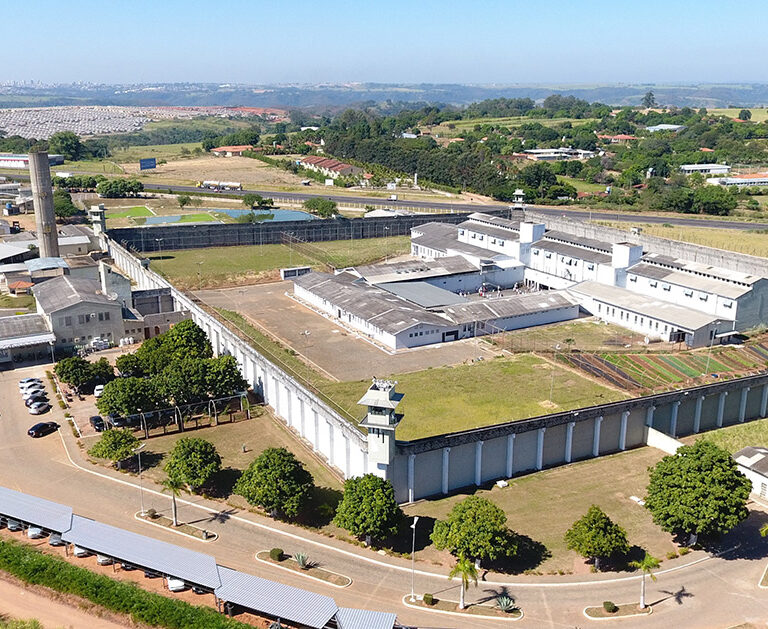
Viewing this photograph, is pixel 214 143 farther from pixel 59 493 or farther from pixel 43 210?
pixel 59 493

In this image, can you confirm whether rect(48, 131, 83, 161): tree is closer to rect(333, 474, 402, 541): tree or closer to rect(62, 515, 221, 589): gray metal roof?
rect(62, 515, 221, 589): gray metal roof

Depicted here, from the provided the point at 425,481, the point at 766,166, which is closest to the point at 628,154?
the point at 766,166

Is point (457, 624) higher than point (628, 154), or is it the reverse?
point (628, 154)

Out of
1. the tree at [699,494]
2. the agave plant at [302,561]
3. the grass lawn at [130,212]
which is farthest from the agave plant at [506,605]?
the grass lawn at [130,212]

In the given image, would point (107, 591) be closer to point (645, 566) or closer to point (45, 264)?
point (645, 566)

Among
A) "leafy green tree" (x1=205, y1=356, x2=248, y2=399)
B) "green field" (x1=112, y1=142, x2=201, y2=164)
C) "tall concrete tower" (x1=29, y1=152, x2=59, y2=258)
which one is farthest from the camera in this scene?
"green field" (x1=112, y1=142, x2=201, y2=164)

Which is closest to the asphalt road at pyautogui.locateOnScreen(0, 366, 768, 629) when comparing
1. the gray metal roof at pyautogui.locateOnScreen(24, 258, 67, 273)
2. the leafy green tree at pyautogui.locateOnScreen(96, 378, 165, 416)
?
the leafy green tree at pyautogui.locateOnScreen(96, 378, 165, 416)
